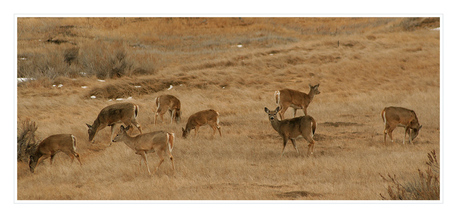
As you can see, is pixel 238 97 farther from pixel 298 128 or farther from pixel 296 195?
pixel 296 195

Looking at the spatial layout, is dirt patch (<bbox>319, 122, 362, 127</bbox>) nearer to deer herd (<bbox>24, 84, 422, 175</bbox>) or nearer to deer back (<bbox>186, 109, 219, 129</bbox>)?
deer herd (<bbox>24, 84, 422, 175</bbox>)

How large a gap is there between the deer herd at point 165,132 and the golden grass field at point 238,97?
0.39m

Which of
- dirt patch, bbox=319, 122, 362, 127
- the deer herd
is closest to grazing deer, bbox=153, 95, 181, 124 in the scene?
the deer herd

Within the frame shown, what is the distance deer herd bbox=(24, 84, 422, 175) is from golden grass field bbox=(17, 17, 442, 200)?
15.2 inches

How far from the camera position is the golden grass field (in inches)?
451

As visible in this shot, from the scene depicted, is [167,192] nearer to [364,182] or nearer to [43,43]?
[364,182]

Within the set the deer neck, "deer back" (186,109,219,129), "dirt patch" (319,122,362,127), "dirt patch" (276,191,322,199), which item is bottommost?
"dirt patch" (276,191,322,199)

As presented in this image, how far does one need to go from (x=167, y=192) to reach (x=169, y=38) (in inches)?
927

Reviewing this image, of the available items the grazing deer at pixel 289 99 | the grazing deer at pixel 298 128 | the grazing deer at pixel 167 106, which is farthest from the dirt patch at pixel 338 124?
the grazing deer at pixel 167 106

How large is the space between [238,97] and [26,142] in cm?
998

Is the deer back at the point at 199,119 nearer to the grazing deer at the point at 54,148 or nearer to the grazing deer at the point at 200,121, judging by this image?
the grazing deer at the point at 200,121

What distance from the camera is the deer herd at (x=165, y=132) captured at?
40.3 ft

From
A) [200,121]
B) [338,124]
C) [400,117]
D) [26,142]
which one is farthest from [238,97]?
[26,142]
